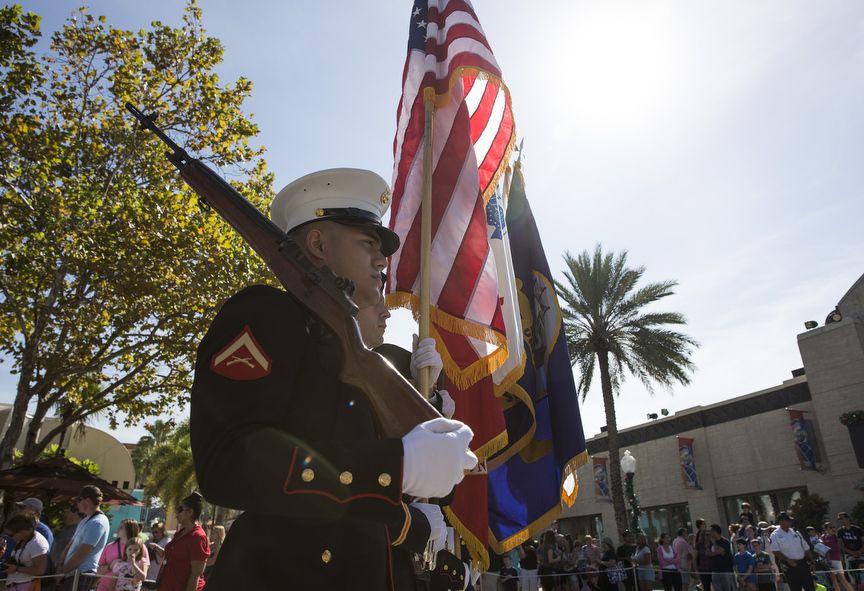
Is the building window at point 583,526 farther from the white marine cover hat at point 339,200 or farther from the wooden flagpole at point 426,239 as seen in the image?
the white marine cover hat at point 339,200

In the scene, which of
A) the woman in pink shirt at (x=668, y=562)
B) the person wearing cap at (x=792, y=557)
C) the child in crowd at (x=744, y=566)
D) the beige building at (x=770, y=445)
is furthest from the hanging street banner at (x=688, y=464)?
→ the person wearing cap at (x=792, y=557)

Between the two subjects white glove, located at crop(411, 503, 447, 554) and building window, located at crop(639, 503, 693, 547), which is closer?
white glove, located at crop(411, 503, 447, 554)

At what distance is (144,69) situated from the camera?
40.3ft

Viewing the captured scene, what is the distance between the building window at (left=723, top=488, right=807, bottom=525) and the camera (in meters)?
20.7

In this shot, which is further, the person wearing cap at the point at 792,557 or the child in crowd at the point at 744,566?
the child in crowd at the point at 744,566

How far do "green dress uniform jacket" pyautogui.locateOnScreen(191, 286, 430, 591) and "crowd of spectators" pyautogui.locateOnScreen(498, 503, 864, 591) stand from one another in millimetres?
8861

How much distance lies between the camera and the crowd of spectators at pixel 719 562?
9.98 meters

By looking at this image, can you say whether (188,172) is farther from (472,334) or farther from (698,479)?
(698,479)

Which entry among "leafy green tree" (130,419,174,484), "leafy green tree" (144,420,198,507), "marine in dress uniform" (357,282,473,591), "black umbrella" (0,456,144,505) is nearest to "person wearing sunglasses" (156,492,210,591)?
"marine in dress uniform" (357,282,473,591)

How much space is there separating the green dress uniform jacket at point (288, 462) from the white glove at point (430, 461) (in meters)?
0.04

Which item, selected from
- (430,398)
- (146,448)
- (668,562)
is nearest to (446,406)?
(430,398)

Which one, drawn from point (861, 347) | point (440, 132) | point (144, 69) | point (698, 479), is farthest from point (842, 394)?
point (144, 69)

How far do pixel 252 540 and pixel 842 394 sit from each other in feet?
76.5

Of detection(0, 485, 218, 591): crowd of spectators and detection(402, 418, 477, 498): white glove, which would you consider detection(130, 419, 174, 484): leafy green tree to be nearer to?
detection(0, 485, 218, 591): crowd of spectators
